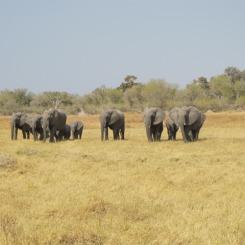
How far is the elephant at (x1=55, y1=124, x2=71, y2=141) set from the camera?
3111 cm

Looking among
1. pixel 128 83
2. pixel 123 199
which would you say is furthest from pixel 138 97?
pixel 123 199

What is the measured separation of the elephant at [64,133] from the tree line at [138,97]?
1920 inches

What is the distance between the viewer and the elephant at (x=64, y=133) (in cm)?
3111

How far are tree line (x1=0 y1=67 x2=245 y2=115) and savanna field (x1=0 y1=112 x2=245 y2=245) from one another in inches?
2584

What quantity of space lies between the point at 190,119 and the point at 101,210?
58.3ft

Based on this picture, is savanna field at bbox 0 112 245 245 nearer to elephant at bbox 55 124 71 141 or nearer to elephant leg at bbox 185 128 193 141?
elephant leg at bbox 185 128 193 141

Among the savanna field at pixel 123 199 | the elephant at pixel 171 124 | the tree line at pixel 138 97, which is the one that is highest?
the tree line at pixel 138 97

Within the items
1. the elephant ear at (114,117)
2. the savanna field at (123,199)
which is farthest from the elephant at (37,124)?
the savanna field at (123,199)

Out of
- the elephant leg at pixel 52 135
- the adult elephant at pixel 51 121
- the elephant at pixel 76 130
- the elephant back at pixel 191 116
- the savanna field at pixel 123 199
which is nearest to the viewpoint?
the savanna field at pixel 123 199

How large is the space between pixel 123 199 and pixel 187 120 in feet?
54.7

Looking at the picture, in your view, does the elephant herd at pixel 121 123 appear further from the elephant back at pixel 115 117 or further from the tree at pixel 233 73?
the tree at pixel 233 73

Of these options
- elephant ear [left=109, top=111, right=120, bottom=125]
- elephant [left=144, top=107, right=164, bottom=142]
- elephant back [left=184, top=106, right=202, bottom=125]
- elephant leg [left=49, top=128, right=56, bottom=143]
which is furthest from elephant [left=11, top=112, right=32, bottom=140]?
elephant back [left=184, top=106, right=202, bottom=125]

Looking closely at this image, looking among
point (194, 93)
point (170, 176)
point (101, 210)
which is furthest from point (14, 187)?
point (194, 93)

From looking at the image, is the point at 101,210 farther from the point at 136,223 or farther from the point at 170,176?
the point at 170,176
